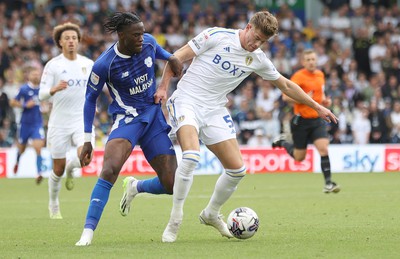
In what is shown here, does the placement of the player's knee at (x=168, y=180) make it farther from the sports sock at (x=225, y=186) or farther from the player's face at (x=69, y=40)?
the player's face at (x=69, y=40)

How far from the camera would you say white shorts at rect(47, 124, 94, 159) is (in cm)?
1374

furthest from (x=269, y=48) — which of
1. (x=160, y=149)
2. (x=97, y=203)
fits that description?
(x=97, y=203)

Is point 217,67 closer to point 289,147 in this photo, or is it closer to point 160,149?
point 160,149

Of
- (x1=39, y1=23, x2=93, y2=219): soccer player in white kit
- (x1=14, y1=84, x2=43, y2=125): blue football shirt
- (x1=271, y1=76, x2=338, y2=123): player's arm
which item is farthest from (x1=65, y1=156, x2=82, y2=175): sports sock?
(x1=14, y1=84, x2=43, y2=125): blue football shirt

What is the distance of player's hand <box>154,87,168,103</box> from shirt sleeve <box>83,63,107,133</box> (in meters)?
0.59

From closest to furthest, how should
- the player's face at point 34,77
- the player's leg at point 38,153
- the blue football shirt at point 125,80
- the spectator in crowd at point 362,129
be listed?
the blue football shirt at point 125,80
the player's leg at point 38,153
the player's face at point 34,77
the spectator in crowd at point 362,129

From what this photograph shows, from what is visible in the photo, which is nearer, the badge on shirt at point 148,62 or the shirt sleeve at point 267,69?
the badge on shirt at point 148,62

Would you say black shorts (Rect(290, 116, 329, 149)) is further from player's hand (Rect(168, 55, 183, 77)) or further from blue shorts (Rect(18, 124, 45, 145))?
player's hand (Rect(168, 55, 183, 77))

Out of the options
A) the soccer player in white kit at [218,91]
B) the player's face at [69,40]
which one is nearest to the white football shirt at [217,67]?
the soccer player in white kit at [218,91]

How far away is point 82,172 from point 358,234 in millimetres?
14104

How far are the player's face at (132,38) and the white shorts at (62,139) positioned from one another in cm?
431

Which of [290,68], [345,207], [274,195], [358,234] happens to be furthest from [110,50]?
[290,68]

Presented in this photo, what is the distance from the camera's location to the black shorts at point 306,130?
1717cm

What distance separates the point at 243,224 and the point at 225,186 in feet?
1.62
